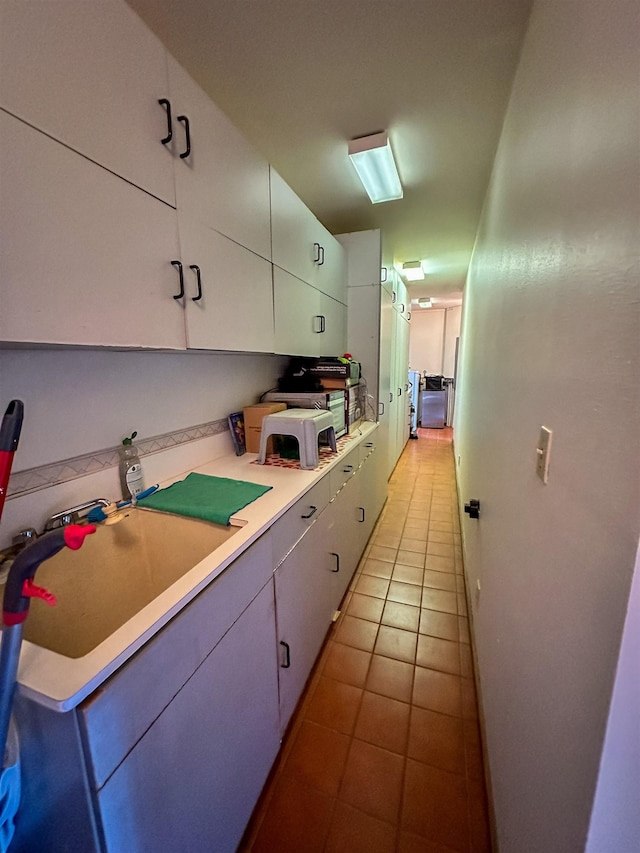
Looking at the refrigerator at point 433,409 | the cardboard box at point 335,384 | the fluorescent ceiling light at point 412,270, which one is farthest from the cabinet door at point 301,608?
the refrigerator at point 433,409

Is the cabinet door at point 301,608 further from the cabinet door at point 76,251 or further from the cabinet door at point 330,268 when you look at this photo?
the cabinet door at point 330,268

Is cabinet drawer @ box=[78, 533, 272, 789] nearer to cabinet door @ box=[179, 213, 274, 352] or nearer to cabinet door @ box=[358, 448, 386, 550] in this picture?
cabinet door @ box=[179, 213, 274, 352]

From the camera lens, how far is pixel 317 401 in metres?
1.82

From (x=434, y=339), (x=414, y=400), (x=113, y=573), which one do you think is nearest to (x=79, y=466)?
(x=113, y=573)

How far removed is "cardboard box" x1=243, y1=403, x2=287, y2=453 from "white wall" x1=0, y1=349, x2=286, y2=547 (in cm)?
15

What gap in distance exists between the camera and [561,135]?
70cm

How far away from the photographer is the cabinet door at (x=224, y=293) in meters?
1.05

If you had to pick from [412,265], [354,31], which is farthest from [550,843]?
[412,265]

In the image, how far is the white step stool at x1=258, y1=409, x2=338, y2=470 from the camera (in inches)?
57.4

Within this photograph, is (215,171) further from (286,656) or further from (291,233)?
(286,656)

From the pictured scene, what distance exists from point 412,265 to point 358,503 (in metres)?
2.83

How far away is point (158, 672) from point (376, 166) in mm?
2241

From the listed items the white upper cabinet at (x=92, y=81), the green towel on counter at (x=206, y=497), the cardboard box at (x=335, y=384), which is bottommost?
the green towel on counter at (x=206, y=497)

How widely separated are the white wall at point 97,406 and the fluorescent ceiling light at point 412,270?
2.80 metres
